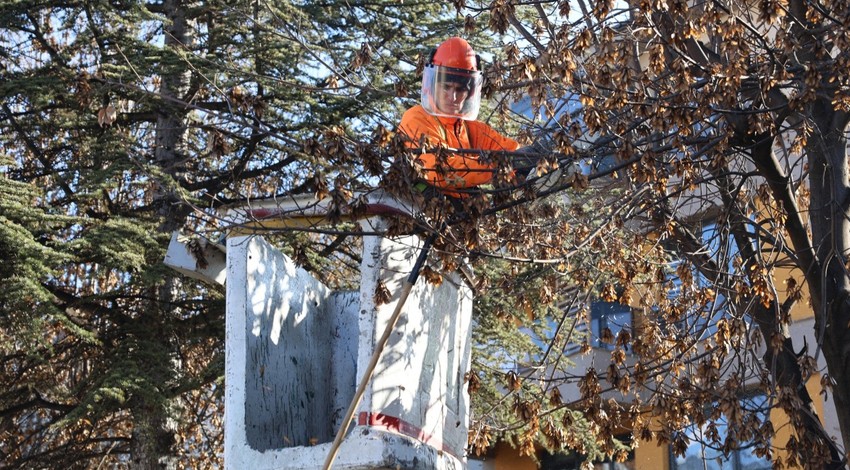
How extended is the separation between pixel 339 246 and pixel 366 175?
20.1 ft

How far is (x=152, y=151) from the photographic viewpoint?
14242 millimetres

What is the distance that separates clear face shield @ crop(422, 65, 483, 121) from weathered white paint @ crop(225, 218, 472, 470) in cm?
85

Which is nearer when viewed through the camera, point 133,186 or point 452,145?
point 452,145

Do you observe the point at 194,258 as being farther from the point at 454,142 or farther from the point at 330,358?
the point at 454,142

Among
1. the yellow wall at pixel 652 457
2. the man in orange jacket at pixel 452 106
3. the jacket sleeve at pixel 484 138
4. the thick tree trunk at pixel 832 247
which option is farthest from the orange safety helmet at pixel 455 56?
the yellow wall at pixel 652 457

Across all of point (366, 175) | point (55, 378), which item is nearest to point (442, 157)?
point (366, 175)

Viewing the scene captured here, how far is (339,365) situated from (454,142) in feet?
5.36

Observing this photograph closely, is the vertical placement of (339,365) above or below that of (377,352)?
above

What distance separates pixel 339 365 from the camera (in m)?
8.05

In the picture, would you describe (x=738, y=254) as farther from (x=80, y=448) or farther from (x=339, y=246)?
(x=80, y=448)

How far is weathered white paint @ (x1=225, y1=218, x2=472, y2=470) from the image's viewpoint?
6594 millimetres

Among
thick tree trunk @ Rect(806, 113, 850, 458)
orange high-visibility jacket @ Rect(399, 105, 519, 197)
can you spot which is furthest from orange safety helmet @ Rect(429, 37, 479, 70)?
thick tree trunk @ Rect(806, 113, 850, 458)

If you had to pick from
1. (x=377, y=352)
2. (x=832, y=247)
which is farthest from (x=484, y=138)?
(x=832, y=247)

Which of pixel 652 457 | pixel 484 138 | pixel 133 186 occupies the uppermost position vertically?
pixel 133 186
